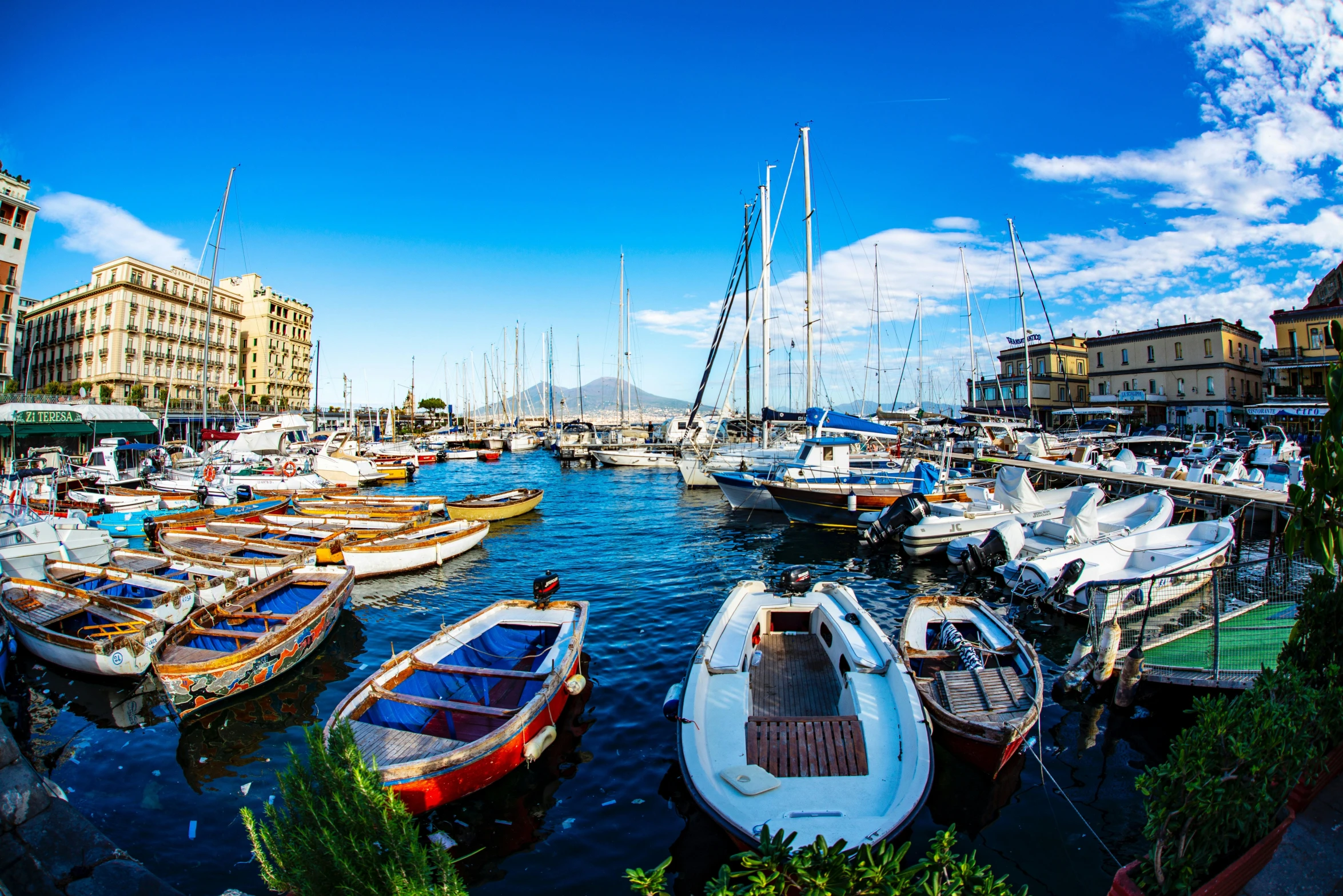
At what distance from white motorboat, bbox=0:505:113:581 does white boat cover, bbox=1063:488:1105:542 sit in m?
28.7

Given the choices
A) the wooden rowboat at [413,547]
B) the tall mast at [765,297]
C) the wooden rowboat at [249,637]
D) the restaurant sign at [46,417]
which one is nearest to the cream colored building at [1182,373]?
the tall mast at [765,297]

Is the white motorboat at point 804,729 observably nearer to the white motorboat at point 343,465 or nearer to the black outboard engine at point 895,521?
the black outboard engine at point 895,521

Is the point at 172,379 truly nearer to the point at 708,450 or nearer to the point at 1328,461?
the point at 708,450

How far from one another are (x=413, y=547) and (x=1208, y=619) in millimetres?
21713

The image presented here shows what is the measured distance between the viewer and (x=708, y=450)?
150 feet

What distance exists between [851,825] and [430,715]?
6.42 meters

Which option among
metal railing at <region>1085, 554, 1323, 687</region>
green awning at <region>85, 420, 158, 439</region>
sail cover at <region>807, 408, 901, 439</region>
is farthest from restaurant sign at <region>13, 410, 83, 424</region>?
metal railing at <region>1085, 554, 1323, 687</region>

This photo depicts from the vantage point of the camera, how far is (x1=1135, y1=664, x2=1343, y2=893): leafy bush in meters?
3.92

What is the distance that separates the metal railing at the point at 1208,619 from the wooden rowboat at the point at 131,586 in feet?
62.4

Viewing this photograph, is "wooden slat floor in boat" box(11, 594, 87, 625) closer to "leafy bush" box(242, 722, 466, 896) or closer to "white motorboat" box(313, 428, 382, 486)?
"leafy bush" box(242, 722, 466, 896)

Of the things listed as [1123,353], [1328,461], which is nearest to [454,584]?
[1328,461]

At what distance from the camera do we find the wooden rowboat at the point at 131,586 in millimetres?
13156

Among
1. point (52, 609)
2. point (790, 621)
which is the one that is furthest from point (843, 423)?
point (52, 609)

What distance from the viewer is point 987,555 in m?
18.9
